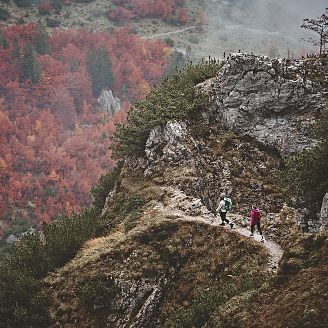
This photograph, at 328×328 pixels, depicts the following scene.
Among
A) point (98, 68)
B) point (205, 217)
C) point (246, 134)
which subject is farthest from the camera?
point (98, 68)

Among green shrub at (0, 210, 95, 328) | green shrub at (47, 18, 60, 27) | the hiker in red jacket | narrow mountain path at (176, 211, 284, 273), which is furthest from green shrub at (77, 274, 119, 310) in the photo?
green shrub at (47, 18, 60, 27)

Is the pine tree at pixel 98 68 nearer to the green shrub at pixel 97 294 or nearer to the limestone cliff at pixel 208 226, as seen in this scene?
the limestone cliff at pixel 208 226

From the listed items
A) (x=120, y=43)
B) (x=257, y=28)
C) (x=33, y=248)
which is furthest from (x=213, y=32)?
(x=33, y=248)

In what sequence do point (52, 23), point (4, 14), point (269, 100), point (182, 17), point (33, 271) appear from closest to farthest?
point (33, 271)
point (269, 100)
point (4, 14)
point (52, 23)
point (182, 17)

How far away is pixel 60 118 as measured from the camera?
355ft

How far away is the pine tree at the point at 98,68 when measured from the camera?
118062mm

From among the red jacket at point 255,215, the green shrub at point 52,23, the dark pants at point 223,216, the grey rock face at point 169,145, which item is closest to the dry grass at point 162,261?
the dark pants at point 223,216

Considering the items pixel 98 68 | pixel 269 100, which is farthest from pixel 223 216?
pixel 98 68

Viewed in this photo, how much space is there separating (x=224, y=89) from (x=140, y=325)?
51.4 feet

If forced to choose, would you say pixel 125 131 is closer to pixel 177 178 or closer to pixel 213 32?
pixel 177 178

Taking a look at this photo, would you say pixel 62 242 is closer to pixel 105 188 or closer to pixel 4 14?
pixel 105 188

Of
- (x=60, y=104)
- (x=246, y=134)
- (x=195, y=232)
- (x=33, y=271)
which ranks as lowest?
(x=60, y=104)

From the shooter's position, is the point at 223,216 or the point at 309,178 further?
the point at 223,216

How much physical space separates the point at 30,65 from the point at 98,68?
18.8m
